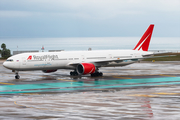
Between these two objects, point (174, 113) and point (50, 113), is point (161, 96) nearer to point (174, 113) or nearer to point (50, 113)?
point (174, 113)

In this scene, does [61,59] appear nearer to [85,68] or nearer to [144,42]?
[85,68]

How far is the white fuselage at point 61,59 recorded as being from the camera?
4353 cm

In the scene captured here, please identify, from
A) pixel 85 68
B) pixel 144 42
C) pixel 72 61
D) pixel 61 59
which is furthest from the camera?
pixel 144 42

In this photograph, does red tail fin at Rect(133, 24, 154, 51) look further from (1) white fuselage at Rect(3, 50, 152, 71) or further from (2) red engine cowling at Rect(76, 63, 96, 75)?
(2) red engine cowling at Rect(76, 63, 96, 75)

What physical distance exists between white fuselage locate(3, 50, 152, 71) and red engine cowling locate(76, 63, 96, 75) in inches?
61.2

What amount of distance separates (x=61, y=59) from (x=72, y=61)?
1.79 metres

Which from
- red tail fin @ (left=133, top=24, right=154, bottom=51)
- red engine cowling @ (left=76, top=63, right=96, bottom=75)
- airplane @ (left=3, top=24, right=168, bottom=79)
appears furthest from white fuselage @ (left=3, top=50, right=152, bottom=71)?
red tail fin @ (left=133, top=24, right=154, bottom=51)

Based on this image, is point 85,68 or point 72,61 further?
point 72,61

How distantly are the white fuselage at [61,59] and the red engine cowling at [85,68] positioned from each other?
1554 millimetres

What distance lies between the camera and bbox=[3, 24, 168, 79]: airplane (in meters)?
43.7

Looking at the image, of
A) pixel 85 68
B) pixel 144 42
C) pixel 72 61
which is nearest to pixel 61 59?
pixel 72 61

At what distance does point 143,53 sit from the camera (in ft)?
177

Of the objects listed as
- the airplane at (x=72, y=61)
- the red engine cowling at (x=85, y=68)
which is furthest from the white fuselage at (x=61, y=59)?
the red engine cowling at (x=85, y=68)

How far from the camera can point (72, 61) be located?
155 ft
